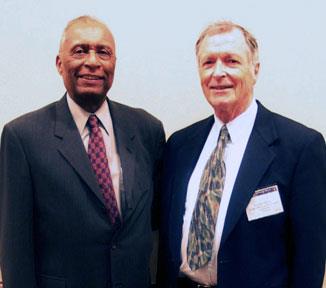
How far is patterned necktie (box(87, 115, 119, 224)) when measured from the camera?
1567 mm

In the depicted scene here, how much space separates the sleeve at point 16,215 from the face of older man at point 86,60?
0.28m

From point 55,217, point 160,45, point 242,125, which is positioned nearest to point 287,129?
point 242,125

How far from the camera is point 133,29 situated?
1.91 metres

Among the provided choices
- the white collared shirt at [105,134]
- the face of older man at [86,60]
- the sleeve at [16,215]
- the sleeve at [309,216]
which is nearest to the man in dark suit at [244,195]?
the sleeve at [309,216]

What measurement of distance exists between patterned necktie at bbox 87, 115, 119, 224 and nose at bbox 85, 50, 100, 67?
9.8 inches

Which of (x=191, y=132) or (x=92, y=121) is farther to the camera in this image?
(x=191, y=132)

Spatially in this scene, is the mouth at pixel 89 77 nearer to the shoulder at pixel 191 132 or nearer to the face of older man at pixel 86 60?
→ the face of older man at pixel 86 60

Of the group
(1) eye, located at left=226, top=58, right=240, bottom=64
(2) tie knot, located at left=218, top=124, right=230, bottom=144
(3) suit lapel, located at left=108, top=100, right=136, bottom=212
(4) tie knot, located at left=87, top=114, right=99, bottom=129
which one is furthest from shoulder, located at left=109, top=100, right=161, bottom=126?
(1) eye, located at left=226, top=58, right=240, bottom=64

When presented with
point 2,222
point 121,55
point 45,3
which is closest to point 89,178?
point 2,222

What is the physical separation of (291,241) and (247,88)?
1.84 ft

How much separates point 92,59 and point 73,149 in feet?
1.05

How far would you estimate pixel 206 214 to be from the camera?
1571 millimetres

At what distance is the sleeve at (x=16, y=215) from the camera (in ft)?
4.92

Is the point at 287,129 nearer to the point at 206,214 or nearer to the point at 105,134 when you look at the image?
the point at 206,214
